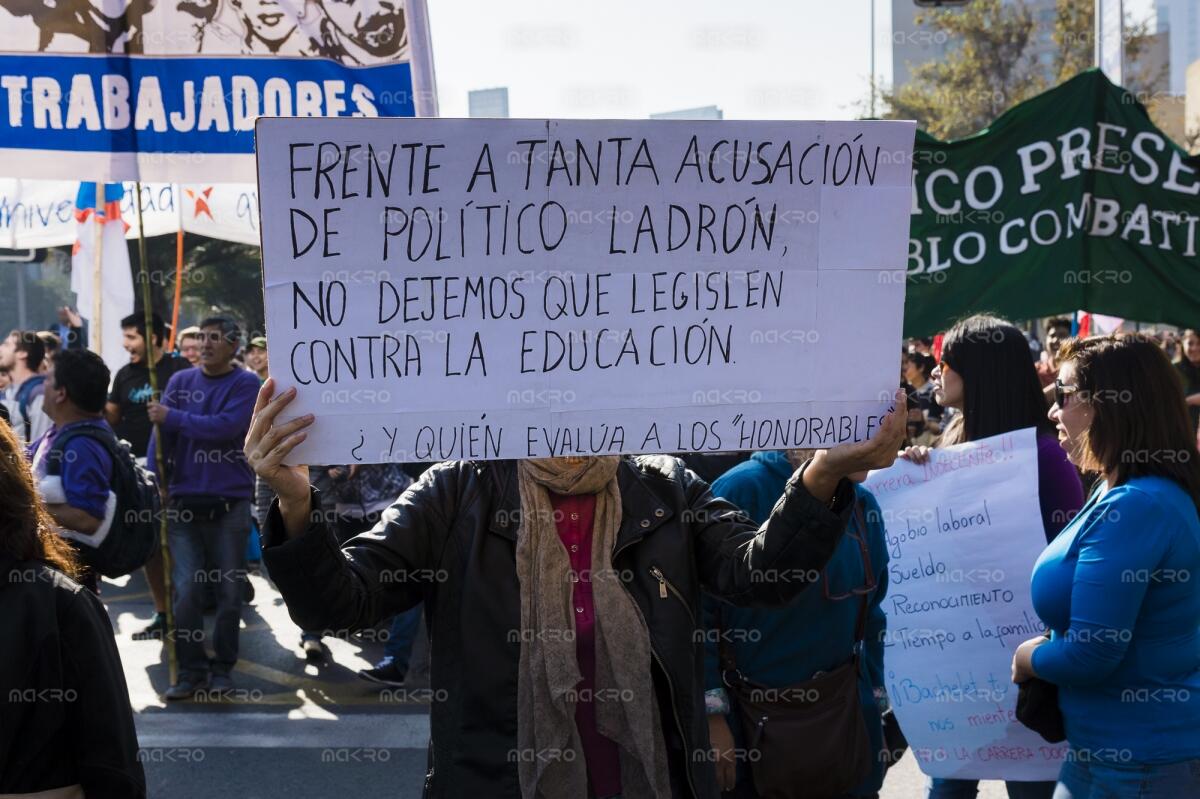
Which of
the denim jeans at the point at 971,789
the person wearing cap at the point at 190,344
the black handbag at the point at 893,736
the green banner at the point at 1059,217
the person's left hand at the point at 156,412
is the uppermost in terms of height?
the green banner at the point at 1059,217

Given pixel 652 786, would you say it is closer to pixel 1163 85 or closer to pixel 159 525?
pixel 159 525

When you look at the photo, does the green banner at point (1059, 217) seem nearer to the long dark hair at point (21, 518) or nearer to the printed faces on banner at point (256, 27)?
the printed faces on banner at point (256, 27)

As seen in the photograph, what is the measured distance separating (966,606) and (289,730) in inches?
151

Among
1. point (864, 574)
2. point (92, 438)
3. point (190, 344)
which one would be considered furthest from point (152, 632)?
point (864, 574)

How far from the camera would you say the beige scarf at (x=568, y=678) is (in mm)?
2549

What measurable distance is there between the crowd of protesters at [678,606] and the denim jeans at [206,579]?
3.94 metres

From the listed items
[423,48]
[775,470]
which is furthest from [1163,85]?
[775,470]

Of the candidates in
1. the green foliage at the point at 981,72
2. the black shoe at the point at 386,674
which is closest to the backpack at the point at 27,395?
the black shoe at the point at 386,674

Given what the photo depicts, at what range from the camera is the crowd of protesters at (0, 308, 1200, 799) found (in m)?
2.39

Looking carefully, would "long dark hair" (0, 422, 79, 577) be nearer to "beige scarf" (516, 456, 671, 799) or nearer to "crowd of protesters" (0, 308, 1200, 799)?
"crowd of protesters" (0, 308, 1200, 799)

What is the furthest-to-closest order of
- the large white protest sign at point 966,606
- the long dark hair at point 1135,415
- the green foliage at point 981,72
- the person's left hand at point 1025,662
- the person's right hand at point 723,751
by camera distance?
the green foliage at point 981,72, the large white protest sign at point 966,606, the person's right hand at point 723,751, the person's left hand at point 1025,662, the long dark hair at point 1135,415

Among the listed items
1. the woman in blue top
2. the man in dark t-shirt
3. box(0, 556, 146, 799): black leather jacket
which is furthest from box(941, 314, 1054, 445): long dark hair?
the man in dark t-shirt

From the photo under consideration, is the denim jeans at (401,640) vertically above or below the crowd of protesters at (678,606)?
below

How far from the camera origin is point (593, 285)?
8.42ft
